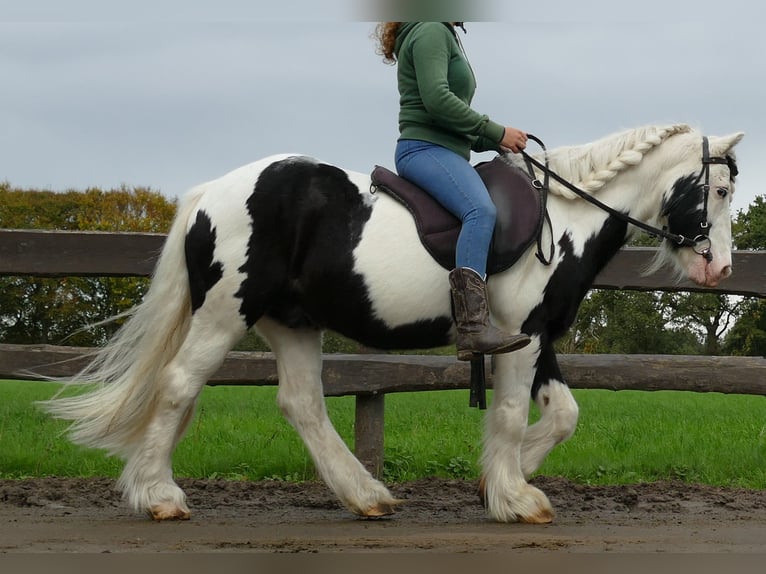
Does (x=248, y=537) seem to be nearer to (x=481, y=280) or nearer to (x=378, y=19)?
(x=481, y=280)

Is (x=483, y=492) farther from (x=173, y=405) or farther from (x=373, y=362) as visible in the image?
(x=173, y=405)

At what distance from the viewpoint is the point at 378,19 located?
2.90m

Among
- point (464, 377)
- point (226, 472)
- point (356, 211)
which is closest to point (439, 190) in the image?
point (356, 211)

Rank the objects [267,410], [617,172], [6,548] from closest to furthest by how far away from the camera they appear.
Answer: [6,548], [617,172], [267,410]

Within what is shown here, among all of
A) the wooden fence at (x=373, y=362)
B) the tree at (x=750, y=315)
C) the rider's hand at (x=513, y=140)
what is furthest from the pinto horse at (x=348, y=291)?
the tree at (x=750, y=315)

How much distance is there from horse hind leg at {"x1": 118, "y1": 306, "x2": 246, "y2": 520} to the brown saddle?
1.08m

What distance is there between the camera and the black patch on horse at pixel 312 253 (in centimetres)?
515

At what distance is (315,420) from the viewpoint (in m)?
5.52

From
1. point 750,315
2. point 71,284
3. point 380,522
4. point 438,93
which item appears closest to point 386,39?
point 438,93

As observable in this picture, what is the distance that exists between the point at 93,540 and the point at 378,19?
2797 millimetres

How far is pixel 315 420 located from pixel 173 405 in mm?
804

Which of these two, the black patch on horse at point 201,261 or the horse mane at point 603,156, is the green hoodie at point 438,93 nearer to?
the horse mane at point 603,156

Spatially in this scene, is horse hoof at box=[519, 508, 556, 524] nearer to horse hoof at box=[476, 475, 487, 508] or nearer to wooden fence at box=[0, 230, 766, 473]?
horse hoof at box=[476, 475, 487, 508]

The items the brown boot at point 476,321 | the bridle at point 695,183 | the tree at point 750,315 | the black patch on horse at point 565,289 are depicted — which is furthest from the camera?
the tree at point 750,315
